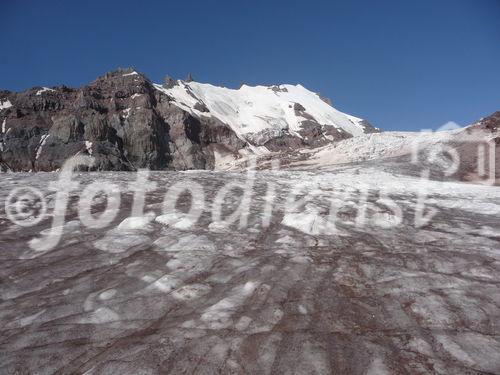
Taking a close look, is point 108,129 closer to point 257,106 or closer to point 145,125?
point 145,125

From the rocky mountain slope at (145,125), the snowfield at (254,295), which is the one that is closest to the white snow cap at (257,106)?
the rocky mountain slope at (145,125)

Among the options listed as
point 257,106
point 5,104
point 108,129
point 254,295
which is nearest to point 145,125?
point 108,129

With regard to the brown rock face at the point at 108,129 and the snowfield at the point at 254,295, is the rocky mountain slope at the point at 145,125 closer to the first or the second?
the brown rock face at the point at 108,129

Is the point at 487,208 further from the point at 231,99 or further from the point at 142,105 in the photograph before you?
the point at 231,99

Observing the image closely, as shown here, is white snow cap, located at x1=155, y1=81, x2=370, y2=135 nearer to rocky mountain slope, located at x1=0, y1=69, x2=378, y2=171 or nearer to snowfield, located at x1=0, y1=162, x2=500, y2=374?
rocky mountain slope, located at x1=0, y1=69, x2=378, y2=171

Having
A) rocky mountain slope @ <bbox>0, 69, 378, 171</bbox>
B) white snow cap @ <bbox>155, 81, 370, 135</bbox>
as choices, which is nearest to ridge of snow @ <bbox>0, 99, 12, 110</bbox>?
rocky mountain slope @ <bbox>0, 69, 378, 171</bbox>

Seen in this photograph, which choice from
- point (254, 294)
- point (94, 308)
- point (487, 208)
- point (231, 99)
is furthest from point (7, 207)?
point (231, 99)

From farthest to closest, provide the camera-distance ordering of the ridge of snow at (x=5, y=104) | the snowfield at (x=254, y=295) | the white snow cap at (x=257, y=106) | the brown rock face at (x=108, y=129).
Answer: the white snow cap at (x=257, y=106)
the ridge of snow at (x=5, y=104)
the brown rock face at (x=108, y=129)
the snowfield at (x=254, y=295)
